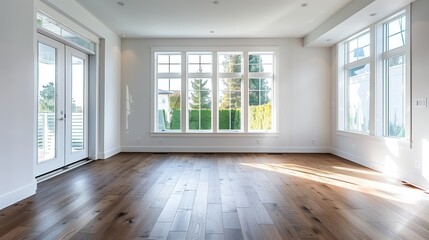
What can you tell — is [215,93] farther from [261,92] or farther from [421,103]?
[421,103]

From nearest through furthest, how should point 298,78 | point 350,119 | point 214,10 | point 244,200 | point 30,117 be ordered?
1. point 244,200
2. point 30,117
3. point 214,10
4. point 350,119
5. point 298,78

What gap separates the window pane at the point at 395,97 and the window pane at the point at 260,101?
2.81 metres

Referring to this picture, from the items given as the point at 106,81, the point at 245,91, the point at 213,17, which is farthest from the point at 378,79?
the point at 106,81

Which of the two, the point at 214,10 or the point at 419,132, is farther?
the point at 214,10

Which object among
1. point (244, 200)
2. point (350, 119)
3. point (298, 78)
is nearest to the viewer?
point (244, 200)

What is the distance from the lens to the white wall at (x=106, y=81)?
518 cm

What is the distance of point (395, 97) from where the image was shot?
15.3 ft

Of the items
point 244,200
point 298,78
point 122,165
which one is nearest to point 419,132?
point 244,200

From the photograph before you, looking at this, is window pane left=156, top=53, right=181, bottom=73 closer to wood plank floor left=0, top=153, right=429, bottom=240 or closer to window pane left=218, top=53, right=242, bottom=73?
window pane left=218, top=53, right=242, bottom=73

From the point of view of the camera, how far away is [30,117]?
3.53 metres

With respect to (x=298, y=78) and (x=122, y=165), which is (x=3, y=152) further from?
(x=298, y=78)

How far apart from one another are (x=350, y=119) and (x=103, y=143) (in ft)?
18.4

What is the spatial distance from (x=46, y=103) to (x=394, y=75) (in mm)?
5855

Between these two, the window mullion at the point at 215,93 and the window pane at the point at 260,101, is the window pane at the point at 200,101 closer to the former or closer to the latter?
the window mullion at the point at 215,93
